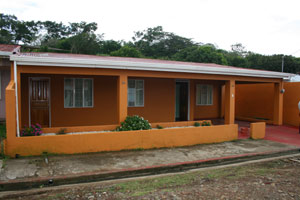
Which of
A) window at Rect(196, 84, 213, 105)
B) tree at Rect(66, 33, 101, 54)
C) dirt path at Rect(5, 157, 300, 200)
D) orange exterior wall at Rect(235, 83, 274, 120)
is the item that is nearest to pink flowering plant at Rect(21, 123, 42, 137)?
dirt path at Rect(5, 157, 300, 200)

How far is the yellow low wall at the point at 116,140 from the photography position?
6352mm

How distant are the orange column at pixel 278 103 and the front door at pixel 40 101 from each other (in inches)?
439

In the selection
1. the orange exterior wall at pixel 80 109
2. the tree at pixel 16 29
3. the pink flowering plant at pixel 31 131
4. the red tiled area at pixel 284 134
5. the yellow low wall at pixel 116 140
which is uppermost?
the tree at pixel 16 29

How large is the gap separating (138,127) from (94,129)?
158cm

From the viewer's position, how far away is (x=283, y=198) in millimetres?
4512

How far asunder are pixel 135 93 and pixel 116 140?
389cm

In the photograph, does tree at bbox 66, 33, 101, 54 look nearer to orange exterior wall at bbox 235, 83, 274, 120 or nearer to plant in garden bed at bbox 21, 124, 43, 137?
orange exterior wall at bbox 235, 83, 274, 120

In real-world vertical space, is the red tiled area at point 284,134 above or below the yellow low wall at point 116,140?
below

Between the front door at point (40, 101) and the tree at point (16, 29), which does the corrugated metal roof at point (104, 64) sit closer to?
the front door at point (40, 101)

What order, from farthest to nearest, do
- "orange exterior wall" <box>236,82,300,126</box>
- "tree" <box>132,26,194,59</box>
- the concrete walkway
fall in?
"tree" <box>132,26,194,59</box>, "orange exterior wall" <box>236,82,300,126</box>, the concrete walkway

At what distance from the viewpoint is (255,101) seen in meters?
14.6

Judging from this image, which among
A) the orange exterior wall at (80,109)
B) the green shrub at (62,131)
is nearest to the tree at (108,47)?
the orange exterior wall at (80,109)

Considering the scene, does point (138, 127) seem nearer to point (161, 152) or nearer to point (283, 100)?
point (161, 152)

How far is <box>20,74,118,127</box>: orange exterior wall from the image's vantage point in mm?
8977
